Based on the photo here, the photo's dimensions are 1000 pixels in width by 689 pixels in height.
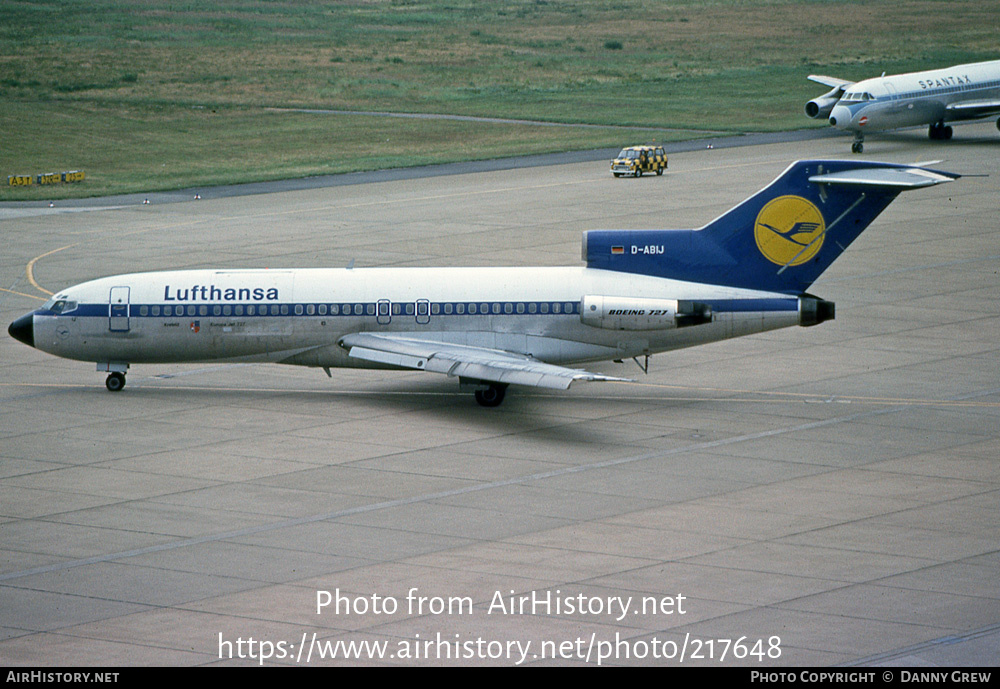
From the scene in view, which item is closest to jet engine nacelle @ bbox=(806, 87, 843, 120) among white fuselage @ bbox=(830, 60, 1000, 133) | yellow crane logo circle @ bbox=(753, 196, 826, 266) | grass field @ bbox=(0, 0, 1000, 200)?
white fuselage @ bbox=(830, 60, 1000, 133)

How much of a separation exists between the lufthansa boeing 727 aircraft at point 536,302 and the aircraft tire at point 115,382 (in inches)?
33.0

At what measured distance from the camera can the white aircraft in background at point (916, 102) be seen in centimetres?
8462

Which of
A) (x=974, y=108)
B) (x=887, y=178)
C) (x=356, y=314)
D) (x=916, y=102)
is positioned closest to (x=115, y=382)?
(x=356, y=314)

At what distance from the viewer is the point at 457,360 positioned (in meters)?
36.9

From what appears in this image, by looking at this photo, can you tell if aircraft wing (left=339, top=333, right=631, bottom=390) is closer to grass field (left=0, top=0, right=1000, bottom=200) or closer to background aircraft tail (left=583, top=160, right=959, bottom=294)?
background aircraft tail (left=583, top=160, right=959, bottom=294)

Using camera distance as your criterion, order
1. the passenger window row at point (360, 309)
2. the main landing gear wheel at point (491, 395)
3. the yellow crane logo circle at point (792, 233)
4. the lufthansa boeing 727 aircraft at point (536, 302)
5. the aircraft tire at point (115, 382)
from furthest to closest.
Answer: the aircraft tire at point (115, 382), the passenger window row at point (360, 309), the yellow crane logo circle at point (792, 233), the main landing gear wheel at point (491, 395), the lufthansa boeing 727 aircraft at point (536, 302)

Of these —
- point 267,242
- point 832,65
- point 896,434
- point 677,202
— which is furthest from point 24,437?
point 832,65

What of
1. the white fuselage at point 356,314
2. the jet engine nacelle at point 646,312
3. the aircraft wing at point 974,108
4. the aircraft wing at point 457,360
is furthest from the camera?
the aircraft wing at point 974,108

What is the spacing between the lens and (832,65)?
131250 millimetres

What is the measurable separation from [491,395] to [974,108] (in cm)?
6010

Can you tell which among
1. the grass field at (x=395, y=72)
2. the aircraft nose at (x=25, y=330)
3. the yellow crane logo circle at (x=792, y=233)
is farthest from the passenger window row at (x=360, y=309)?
the grass field at (x=395, y=72)

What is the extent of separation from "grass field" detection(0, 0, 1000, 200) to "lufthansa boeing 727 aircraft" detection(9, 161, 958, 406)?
4357 centimetres

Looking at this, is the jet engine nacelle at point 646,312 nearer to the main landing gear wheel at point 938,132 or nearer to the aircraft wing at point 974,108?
the aircraft wing at point 974,108

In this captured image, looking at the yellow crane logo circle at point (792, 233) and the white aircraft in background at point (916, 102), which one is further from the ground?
the white aircraft in background at point (916, 102)
